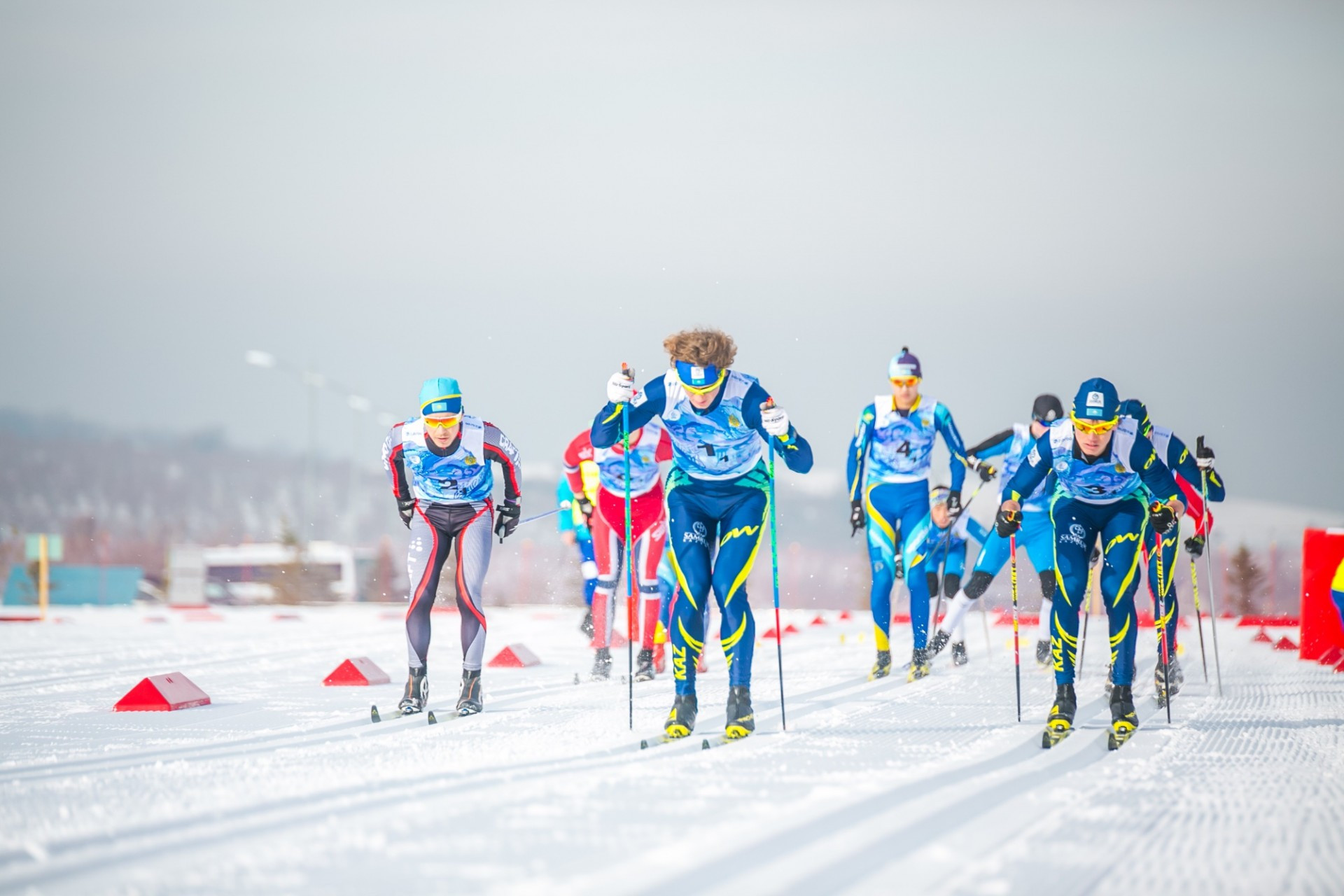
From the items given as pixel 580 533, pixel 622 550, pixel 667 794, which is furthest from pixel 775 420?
pixel 580 533

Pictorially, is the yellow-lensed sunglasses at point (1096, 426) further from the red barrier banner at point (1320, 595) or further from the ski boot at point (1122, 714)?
the red barrier banner at point (1320, 595)

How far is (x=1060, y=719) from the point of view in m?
7.16

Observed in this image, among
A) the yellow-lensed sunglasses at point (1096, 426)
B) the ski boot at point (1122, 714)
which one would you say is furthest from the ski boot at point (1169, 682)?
the yellow-lensed sunglasses at point (1096, 426)

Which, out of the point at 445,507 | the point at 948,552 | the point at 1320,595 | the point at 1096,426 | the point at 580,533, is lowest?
the point at 1320,595

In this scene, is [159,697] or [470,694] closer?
[470,694]

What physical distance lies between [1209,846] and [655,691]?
5520 millimetres

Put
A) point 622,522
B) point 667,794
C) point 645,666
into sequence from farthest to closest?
point 622,522
point 645,666
point 667,794

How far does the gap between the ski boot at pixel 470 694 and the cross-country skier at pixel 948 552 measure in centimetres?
389

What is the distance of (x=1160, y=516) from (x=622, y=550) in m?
4.75

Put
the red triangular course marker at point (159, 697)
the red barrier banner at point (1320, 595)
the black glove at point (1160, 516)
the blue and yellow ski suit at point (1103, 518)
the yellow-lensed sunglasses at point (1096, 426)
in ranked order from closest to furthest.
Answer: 1. the yellow-lensed sunglasses at point (1096, 426)
2. the blue and yellow ski suit at point (1103, 518)
3. the black glove at point (1160, 516)
4. the red triangular course marker at point (159, 697)
5. the red barrier banner at point (1320, 595)

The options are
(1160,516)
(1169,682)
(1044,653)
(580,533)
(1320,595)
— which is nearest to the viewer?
(1160,516)

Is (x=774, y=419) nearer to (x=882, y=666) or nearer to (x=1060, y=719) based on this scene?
(x=1060, y=719)

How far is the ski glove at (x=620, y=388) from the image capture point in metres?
7.45

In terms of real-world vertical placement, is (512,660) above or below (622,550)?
below
